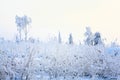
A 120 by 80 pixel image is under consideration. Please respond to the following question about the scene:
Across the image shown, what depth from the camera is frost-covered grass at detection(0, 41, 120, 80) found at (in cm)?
977

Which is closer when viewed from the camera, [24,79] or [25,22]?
[24,79]

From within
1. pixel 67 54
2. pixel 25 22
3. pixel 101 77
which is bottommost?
pixel 101 77

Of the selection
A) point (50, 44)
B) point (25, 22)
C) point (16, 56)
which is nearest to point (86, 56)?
point (50, 44)

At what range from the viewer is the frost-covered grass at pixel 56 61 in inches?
384

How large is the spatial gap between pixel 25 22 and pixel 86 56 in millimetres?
53849

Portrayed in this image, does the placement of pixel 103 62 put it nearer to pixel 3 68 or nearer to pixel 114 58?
pixel 114 58

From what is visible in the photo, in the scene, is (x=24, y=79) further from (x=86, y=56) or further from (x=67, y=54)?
(x=86, y=56)

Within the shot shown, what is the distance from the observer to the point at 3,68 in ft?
30.8

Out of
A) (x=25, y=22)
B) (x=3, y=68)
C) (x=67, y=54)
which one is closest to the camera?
(x=3, y=68)

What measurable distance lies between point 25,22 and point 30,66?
57453 mm

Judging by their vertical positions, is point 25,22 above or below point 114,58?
above

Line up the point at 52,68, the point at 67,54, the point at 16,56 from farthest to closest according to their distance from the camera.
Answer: the point at 67,54, the point at 52,68, the point at 16,56

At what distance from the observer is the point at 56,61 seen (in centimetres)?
1225

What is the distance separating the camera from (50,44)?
13.1 metres
